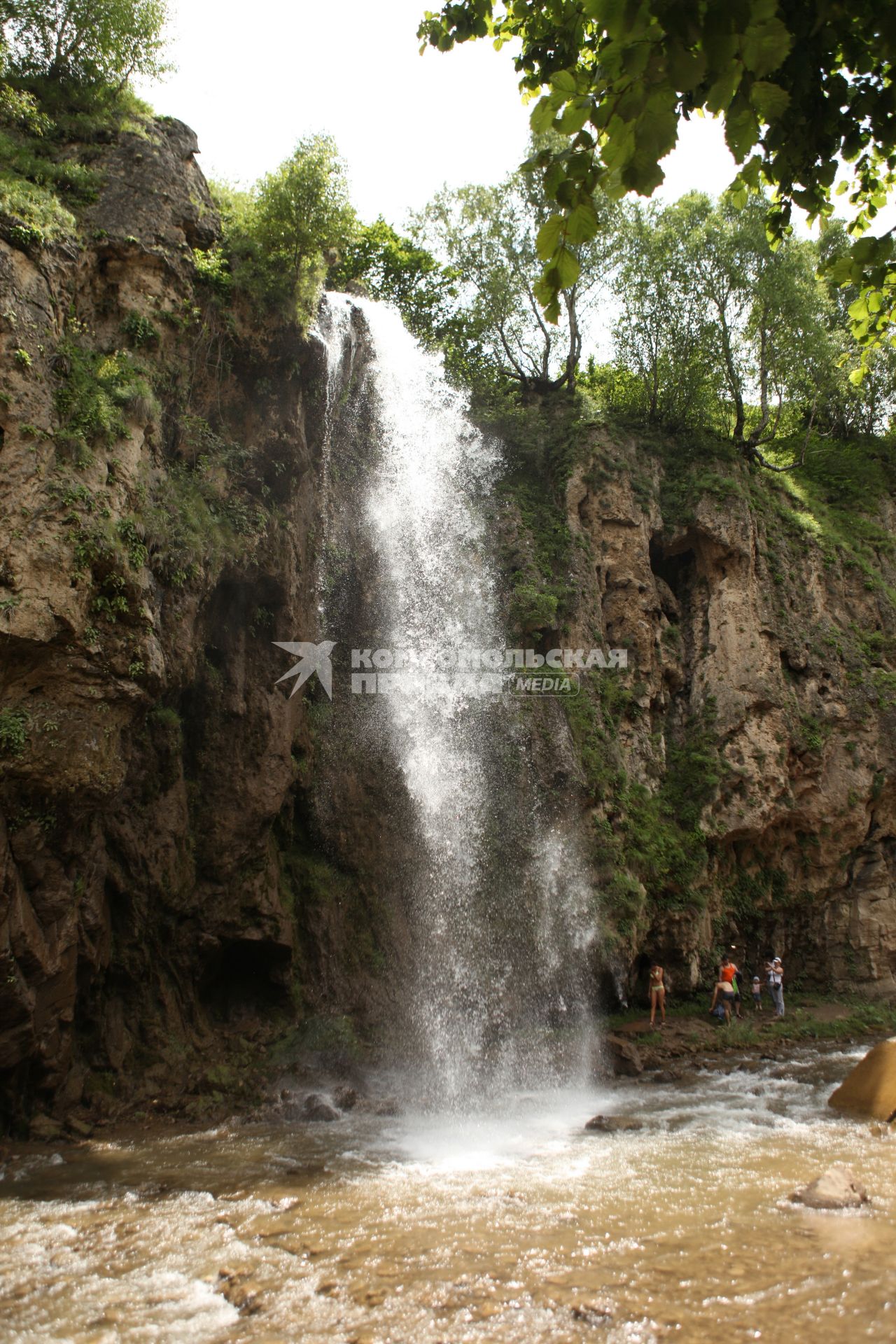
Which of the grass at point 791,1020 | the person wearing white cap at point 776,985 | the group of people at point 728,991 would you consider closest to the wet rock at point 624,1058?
the grass at point 791,1020

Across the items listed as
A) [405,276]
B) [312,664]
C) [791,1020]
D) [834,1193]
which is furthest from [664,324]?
[834,1193]

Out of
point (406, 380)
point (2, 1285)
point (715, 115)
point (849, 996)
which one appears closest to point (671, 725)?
point (849, 996)

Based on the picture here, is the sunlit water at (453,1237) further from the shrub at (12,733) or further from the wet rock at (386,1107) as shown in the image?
the shrub at (12,733)

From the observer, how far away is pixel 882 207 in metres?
5.17

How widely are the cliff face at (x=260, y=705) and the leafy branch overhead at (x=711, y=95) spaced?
759cm

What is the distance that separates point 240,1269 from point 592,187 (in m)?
6.95

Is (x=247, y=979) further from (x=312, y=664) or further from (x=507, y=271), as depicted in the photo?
(x=507, y=271)

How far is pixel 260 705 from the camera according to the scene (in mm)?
13961

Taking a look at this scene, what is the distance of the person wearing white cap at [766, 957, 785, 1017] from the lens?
1745 cm

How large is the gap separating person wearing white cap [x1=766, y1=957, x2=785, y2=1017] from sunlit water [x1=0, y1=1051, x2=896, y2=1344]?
7.56 metres

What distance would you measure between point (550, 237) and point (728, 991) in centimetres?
1639

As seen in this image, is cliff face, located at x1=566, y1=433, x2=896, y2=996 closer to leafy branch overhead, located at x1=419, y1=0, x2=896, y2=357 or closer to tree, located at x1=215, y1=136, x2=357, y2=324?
tree, located at x1=215, y1=136, x2=357, y2=324

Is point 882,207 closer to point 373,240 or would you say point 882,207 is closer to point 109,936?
point 109,936

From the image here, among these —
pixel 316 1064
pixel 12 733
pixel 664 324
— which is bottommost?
pixel 316 1064
